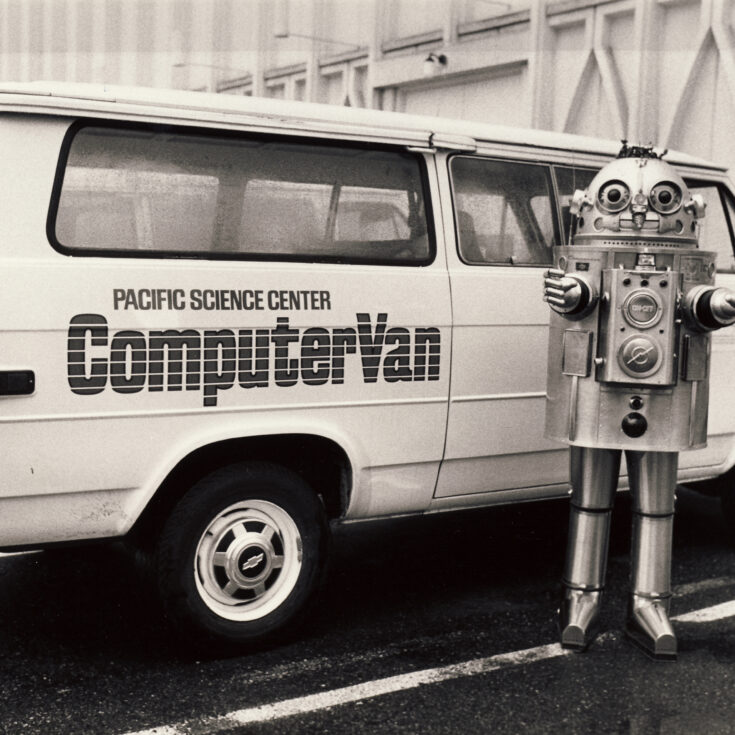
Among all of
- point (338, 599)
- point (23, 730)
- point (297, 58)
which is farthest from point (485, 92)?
point (23, 730)

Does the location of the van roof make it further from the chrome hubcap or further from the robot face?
the chrome hubcap

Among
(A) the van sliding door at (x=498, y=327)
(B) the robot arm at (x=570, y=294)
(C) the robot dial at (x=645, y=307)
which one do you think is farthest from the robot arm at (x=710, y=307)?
(A) the van sliding door at (x=498, y=327)

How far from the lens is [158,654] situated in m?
4.07

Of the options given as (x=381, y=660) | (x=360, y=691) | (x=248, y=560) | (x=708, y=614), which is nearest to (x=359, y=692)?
(x=360, y=691)

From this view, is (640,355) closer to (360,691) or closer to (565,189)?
(565,189)

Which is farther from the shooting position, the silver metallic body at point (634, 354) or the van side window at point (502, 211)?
the van side window at point (502, 211)

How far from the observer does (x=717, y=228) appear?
5391 millimetres

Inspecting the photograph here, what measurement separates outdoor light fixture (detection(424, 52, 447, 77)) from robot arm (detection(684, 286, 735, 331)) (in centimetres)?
1006

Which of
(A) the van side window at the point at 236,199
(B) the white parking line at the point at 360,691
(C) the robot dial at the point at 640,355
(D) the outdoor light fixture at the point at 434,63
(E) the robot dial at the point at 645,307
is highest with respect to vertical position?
(D) the outdoor light fixture at the point at 434,63

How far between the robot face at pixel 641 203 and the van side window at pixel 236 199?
0.73 m

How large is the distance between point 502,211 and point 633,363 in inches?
39.6

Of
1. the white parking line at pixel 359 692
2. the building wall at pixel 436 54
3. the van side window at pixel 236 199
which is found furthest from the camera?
the building wall at pixel 436 54

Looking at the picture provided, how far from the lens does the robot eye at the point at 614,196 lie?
4043 millimetres

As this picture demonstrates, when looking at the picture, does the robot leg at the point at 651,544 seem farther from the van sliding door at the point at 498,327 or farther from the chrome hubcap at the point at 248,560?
the chrome hubcap at the point at 248,560
